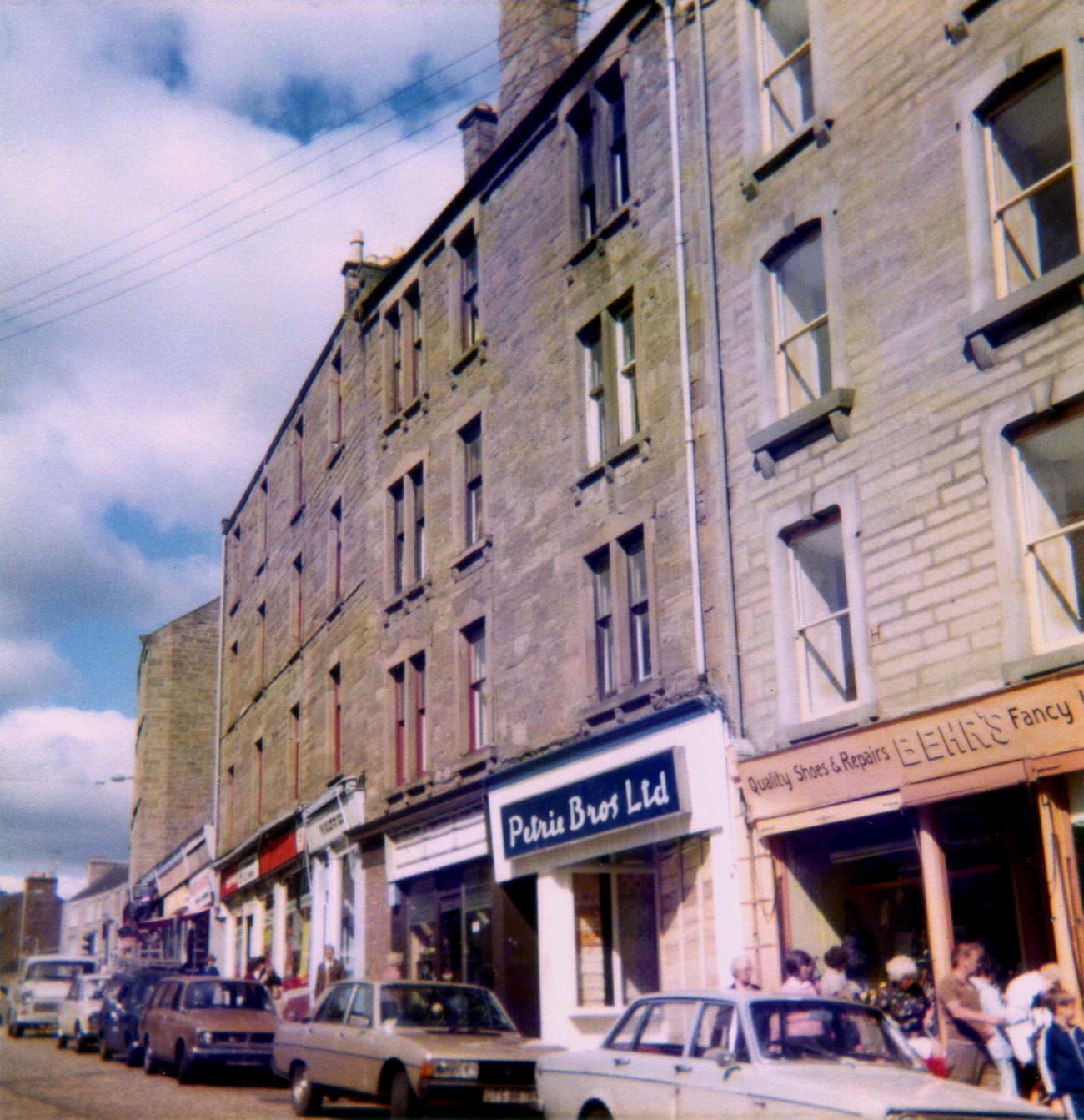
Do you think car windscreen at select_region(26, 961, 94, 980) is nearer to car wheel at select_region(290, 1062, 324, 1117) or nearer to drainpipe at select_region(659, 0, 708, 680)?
car wheel at select_region(290, 1062, 324, 1117)

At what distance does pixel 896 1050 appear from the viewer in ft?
32.4

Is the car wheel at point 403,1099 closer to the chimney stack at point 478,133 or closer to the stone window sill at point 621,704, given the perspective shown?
the stone window sill at point 621,704

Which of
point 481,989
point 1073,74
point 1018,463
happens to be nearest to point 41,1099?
point 481,989

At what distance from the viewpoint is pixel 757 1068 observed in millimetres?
9320

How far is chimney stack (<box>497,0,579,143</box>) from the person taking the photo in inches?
966

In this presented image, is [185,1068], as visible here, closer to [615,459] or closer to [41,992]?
[615,459]

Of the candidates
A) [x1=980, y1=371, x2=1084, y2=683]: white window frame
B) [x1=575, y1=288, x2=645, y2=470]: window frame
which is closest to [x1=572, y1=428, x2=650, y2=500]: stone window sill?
Answer: [x1=575, y1=288, x2=645, y2=470]: window frame

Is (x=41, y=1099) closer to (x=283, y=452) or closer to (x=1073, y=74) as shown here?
(x=1073, y=74)

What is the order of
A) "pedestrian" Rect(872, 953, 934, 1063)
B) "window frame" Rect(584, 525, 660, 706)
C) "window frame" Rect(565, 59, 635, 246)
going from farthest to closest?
1. "window frame" Rect(565, 59, 635, 246)
2. "window frame" Rect(584, 525, 660, 706)
3. "pedestrian" Rect(872, 953, 934, 1063)

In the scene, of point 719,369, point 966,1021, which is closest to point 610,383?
point 719,369

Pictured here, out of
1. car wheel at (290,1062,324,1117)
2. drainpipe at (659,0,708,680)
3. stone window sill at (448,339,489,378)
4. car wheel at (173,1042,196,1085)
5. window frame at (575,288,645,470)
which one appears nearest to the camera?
car wheel at (290,1062,324,1117)

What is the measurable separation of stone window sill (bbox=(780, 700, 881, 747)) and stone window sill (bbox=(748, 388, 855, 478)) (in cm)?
286

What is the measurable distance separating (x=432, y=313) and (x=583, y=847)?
37.0 feet

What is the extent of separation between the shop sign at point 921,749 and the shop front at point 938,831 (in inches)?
0.5
